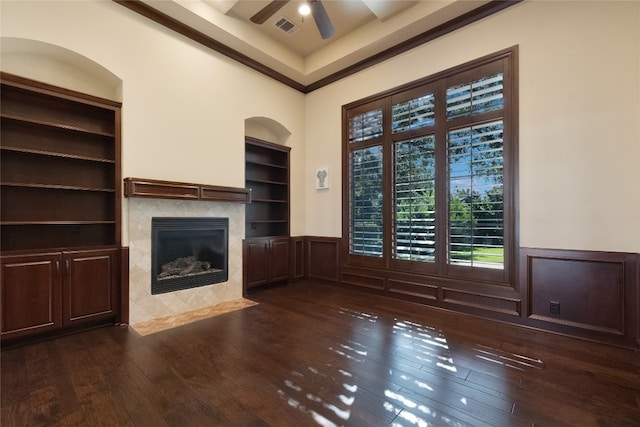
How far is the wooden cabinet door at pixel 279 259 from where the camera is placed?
16.4 feet

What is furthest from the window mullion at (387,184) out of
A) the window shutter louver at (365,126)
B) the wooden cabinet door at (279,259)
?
the wooden cabinet door at (279,259)

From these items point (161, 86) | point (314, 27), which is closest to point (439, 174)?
point (314, 27)

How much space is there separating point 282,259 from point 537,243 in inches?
148

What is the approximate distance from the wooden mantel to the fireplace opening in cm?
34

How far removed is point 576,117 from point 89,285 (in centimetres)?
549

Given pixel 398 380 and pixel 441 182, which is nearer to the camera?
pixel 398 380

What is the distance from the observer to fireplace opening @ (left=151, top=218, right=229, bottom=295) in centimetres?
357

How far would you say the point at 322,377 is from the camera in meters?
2.16

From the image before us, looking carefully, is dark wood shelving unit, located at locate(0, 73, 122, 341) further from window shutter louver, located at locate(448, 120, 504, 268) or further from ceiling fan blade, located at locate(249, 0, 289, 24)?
window shutter louver, located at locate(448, 120, 504, 268)

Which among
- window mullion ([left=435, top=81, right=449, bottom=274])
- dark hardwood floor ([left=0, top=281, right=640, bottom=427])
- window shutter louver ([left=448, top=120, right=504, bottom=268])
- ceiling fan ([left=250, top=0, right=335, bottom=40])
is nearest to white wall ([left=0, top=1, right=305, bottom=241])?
ceiling fan ([left=250, top=0, right=335, bottom=40])

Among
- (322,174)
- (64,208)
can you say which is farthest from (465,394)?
(64,208)

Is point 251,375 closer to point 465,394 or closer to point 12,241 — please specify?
point 465,394

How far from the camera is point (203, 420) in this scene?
1697 millimetres

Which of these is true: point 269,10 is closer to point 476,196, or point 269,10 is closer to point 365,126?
point 365,126
